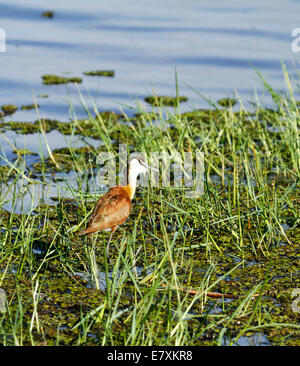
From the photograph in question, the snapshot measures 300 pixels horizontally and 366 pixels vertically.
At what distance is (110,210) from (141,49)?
1001 centimetres

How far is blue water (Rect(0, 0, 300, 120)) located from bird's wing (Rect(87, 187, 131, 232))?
332 cm

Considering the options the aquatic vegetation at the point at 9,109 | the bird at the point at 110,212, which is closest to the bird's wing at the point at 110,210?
the bird at the point at 110,212

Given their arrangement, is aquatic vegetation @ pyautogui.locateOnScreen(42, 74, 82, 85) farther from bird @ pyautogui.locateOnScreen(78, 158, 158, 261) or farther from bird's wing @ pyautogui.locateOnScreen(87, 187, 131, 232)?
bird's wing @ pyautogui.locateOnScreen(87, 187, 131, 232)

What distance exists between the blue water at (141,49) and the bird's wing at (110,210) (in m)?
3.32

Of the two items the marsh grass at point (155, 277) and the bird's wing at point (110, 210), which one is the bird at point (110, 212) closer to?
the bird's wing at point (110, 210)

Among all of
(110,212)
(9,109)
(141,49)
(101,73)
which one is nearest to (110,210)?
(110,212)

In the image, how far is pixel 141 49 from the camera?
1512cm

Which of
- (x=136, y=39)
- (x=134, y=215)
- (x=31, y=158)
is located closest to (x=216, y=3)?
(x=136, y=39)

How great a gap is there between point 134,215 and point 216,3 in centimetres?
1565

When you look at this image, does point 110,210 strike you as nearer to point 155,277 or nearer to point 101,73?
point 155,277

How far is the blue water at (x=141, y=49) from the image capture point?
11.6 meters

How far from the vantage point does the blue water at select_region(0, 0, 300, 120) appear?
11.6m
